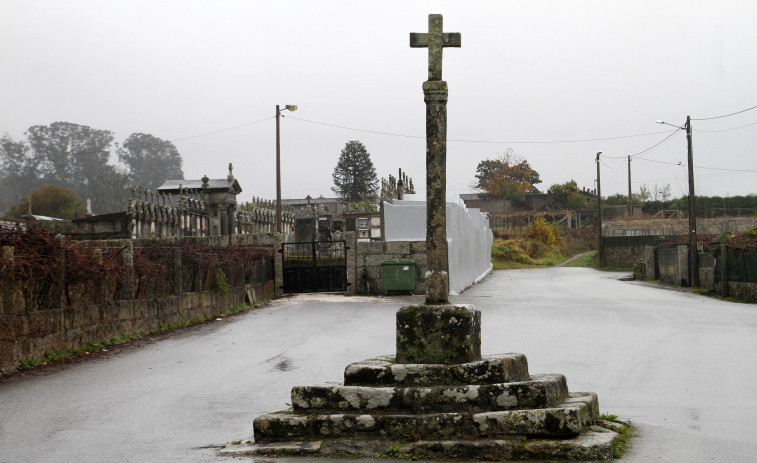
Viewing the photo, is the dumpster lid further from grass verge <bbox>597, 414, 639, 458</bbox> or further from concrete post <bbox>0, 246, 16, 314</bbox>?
grass verge <bbox>597, 414, 639, 458</bbox>

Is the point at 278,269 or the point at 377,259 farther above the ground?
the point at 377,259

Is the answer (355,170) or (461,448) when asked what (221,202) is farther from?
(355,170)

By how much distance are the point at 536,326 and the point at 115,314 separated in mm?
8455

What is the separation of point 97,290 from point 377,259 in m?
14.2

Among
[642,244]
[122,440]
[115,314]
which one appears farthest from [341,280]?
[642,244]

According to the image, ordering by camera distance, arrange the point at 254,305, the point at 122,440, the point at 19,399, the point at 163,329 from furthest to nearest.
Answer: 1. the point at 254,305
2. the point at 163,329
3. the point at 19,399
4. the point at 122,440

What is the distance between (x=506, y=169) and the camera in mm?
99312

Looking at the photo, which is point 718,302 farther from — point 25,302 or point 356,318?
point 25,302

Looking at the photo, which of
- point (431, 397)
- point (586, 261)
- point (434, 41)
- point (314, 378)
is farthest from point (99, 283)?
point (586, 261)

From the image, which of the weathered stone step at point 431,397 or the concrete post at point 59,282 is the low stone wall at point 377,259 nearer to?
the concrete post at point 59,282

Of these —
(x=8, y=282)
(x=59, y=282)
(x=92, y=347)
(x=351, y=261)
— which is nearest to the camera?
(x=8, y=282)

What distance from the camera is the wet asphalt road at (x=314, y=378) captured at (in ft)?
23.7

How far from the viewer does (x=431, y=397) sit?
6.86m

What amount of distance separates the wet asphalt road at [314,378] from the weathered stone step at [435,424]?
0.54 m
